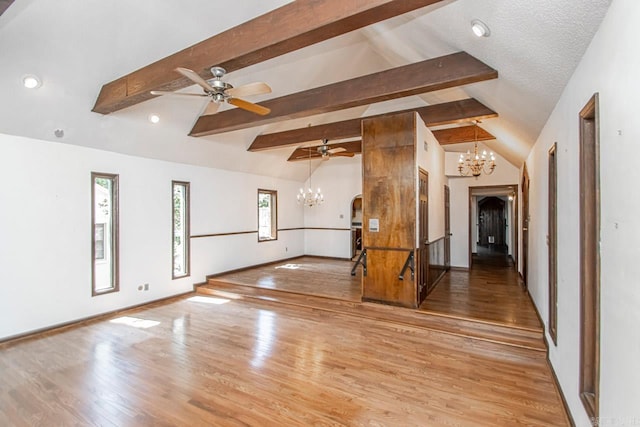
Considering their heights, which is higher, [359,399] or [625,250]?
[625,250]

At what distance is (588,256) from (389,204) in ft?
9.46

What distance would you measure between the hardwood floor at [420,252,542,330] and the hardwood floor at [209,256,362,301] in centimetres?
146

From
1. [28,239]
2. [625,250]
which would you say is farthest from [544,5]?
[28,239]

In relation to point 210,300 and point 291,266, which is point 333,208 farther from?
point 210,300

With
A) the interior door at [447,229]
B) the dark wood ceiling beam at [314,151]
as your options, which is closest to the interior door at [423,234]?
the interior door at [447,229]

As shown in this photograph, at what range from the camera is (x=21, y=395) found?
279 centimetres

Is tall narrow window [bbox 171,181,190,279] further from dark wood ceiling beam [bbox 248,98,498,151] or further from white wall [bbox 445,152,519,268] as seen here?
white wall [bbox 445,152,519,268]

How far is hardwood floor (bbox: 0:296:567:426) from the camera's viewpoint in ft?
8.18

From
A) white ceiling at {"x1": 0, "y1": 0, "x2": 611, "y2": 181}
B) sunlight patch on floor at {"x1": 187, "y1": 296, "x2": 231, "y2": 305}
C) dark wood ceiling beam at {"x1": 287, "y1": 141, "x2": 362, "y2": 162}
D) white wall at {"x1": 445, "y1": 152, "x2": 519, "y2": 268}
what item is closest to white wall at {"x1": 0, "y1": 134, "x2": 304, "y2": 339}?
white ceiling at {"x1": 0, "y1": 0, "x2": 611, "y2": 181}

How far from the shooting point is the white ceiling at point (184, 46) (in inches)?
84.4

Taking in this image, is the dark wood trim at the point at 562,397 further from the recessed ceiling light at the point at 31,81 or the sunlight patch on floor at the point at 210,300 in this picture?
the recessed ceiling light at the point at 31,81

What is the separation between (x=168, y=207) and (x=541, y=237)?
20.7 feet

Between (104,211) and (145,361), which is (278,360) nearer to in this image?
(145,361)

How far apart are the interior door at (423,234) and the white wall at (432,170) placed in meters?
0.17
